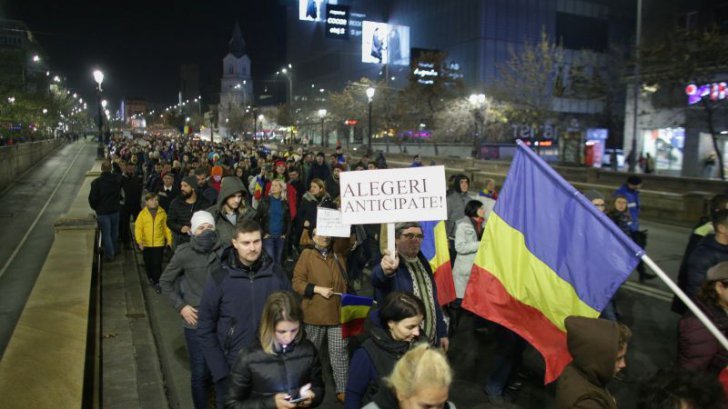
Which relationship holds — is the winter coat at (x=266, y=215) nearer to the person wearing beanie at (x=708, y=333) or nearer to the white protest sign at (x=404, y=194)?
the white protest sign at (x=404, y=194)

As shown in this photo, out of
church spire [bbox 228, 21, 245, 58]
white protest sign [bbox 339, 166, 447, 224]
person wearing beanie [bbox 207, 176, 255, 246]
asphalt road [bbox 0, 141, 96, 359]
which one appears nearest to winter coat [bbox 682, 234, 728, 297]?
white protest sign [bbox 339, 166, 447, 224]

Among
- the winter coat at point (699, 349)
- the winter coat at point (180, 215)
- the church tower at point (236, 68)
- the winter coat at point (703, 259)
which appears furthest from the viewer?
the church tower at point (236, 68)

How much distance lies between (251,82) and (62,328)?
173 metres

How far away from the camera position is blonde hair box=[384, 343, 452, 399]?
2.52 m

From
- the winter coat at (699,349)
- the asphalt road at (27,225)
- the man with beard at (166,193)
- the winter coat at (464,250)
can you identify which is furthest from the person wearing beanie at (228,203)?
the man with beard at (166,193)

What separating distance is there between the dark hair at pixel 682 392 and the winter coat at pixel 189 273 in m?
3.43

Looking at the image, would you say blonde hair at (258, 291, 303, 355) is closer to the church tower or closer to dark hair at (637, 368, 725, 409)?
dark hair at (637, 368, 725, 409)

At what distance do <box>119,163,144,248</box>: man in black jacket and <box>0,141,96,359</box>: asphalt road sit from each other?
1716mm

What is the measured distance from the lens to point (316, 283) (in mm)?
5379

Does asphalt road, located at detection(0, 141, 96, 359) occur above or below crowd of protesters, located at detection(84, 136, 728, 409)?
below

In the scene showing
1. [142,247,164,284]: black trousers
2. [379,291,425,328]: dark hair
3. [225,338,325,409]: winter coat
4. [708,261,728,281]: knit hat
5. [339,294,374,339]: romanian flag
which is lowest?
[142,247,164,284]: black trousers

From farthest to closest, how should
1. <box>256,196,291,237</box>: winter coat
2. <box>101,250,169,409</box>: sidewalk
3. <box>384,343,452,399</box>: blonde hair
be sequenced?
<box>256,196,291,237</box>: winter coat → <box>101,250,169,409</box>: sidewalk → <box>384,343,452,399</box>: blonde hair

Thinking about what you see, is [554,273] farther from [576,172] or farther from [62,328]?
[576,172]

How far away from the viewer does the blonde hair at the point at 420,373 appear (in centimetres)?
252
